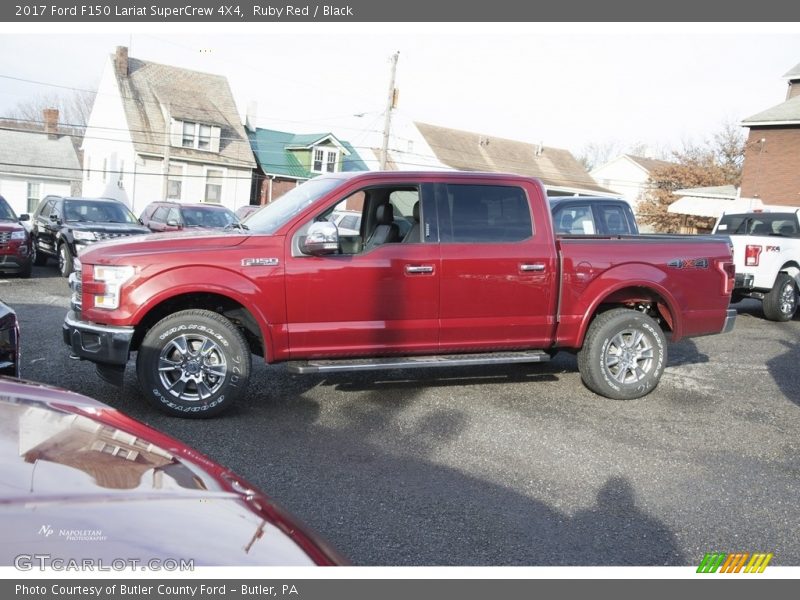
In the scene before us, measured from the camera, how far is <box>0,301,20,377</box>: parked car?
16.4 ft

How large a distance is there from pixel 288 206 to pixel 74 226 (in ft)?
31.2

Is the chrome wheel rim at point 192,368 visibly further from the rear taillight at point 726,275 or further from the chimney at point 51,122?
the chimney at point 51,122

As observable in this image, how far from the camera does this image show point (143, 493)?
203 cm

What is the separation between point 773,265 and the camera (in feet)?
40.1

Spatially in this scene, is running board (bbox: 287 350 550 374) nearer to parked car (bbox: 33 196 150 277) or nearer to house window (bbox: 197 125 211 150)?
parked car (bbox: 33 196 150 277)

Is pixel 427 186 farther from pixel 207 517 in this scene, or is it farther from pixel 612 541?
pixel 207 517

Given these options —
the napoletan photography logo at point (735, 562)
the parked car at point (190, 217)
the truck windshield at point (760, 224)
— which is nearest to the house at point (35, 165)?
the parked car at point (190, 217)

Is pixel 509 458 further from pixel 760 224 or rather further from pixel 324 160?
pixel 324 160

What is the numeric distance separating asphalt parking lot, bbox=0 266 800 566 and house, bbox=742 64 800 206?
25.3 metres

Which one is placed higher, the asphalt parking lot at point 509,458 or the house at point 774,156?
the house at point 774,156

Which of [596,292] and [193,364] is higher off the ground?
[596,292]

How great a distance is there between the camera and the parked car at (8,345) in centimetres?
498

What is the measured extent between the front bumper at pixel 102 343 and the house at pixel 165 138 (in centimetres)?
2998

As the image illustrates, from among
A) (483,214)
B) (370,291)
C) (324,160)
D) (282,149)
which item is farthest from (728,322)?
(282,149)
